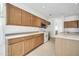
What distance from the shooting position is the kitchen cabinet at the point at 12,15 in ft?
4.34

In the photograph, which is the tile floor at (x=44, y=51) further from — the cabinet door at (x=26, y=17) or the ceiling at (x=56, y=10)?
the ceiling at (x=56, y=10)

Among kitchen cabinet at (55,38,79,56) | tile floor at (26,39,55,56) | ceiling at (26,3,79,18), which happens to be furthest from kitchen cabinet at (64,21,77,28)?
tile floor at (26,39,55,56)

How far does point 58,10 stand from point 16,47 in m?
0.85

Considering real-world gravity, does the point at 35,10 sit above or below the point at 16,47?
above

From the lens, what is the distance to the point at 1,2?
3.79 feet

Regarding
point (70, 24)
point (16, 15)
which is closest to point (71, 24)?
point (70, 24)

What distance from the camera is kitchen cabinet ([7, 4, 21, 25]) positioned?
1.32 m

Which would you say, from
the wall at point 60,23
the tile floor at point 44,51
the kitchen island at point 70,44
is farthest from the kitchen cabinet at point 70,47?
the wall at point 60,23

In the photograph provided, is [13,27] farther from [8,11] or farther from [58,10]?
[58,10]

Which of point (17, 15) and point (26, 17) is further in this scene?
point (26, 17)

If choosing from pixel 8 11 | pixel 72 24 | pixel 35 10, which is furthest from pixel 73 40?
pixel 8 11

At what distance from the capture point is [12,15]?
4.51 feet

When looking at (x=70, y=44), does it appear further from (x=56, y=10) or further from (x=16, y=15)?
(x=16, y=15)

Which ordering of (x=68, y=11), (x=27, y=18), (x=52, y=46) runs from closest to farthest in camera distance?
(x=68, y=11) < (x=27, y=18) < (x=52, y=46)
